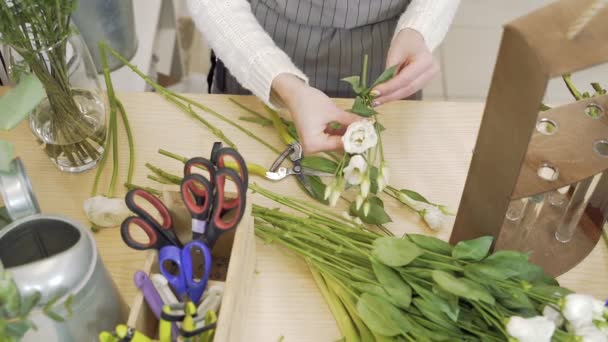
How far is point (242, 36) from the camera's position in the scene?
0.94 metres

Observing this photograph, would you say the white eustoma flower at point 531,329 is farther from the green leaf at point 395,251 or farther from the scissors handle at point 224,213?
the scissors handle at point 224,213

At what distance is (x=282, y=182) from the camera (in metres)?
0.85

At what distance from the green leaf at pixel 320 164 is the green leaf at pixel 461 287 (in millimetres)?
223

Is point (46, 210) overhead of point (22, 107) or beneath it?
beneath

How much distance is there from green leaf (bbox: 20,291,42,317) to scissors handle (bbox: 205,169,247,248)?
19 cm

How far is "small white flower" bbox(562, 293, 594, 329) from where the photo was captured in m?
0.56

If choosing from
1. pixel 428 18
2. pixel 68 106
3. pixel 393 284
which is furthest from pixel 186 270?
pixel 428 18

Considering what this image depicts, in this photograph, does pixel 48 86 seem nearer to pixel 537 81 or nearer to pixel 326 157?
pixel 326 157

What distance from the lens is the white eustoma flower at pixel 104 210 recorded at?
783 millimetres

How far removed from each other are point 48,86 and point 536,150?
56 centimetres

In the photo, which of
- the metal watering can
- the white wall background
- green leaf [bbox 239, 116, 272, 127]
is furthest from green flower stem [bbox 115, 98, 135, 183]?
the white wall background

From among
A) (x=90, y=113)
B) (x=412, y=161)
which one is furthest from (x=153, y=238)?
(x=412, y=161)

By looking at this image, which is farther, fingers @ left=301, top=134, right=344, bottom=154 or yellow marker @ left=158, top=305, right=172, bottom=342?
fingers @ left=301, top=134, right=344, bottom=154

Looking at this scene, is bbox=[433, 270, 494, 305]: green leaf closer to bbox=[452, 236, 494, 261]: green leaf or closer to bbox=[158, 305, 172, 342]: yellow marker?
bbox=[452, 236, 494, 261]: green leaf
